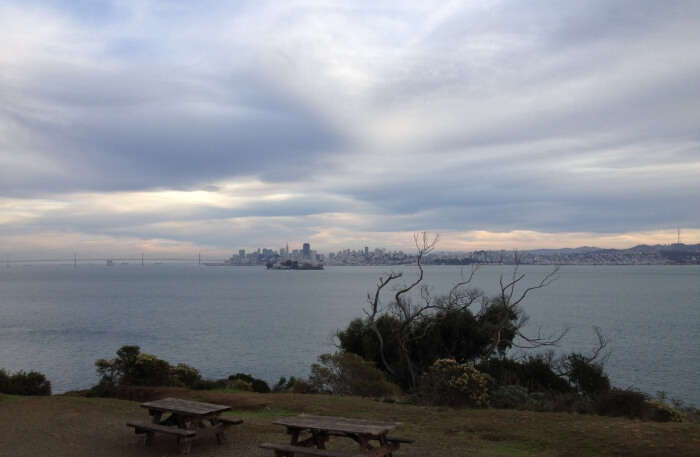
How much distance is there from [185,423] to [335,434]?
2684 mm

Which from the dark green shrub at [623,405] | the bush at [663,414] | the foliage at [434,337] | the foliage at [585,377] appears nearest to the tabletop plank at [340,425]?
the dark green shrub at [623,405]

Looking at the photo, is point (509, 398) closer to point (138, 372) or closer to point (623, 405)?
point (623, 405)

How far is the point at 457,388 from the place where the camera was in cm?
1086

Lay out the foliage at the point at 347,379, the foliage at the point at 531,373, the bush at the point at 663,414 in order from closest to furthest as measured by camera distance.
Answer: the bush at the point at 663,414, the foliage at the point at 347,379, the foliage at the point at 531,373

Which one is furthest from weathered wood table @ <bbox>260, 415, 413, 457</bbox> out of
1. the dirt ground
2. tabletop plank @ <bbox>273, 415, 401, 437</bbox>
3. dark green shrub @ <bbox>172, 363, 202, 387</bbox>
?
dark green shrub @ <bbox>172, 363, 202, 387</bbox>

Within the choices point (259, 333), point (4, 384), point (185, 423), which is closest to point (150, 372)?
point (4, 384)

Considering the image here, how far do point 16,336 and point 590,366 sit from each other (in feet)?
148

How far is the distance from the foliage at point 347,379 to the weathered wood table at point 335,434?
805cm

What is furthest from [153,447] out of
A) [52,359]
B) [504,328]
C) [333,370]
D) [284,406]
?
[52,359]

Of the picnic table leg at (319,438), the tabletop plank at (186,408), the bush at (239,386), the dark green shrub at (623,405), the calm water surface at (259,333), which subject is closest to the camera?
the picnic table leg at (319,438)

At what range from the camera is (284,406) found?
425 inches

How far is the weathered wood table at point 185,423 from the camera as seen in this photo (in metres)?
7.31

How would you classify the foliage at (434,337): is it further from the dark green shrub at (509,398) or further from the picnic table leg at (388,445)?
the picnic table leg at (388,445)

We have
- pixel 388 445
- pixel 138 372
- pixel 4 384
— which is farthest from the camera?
pixel 138 372
